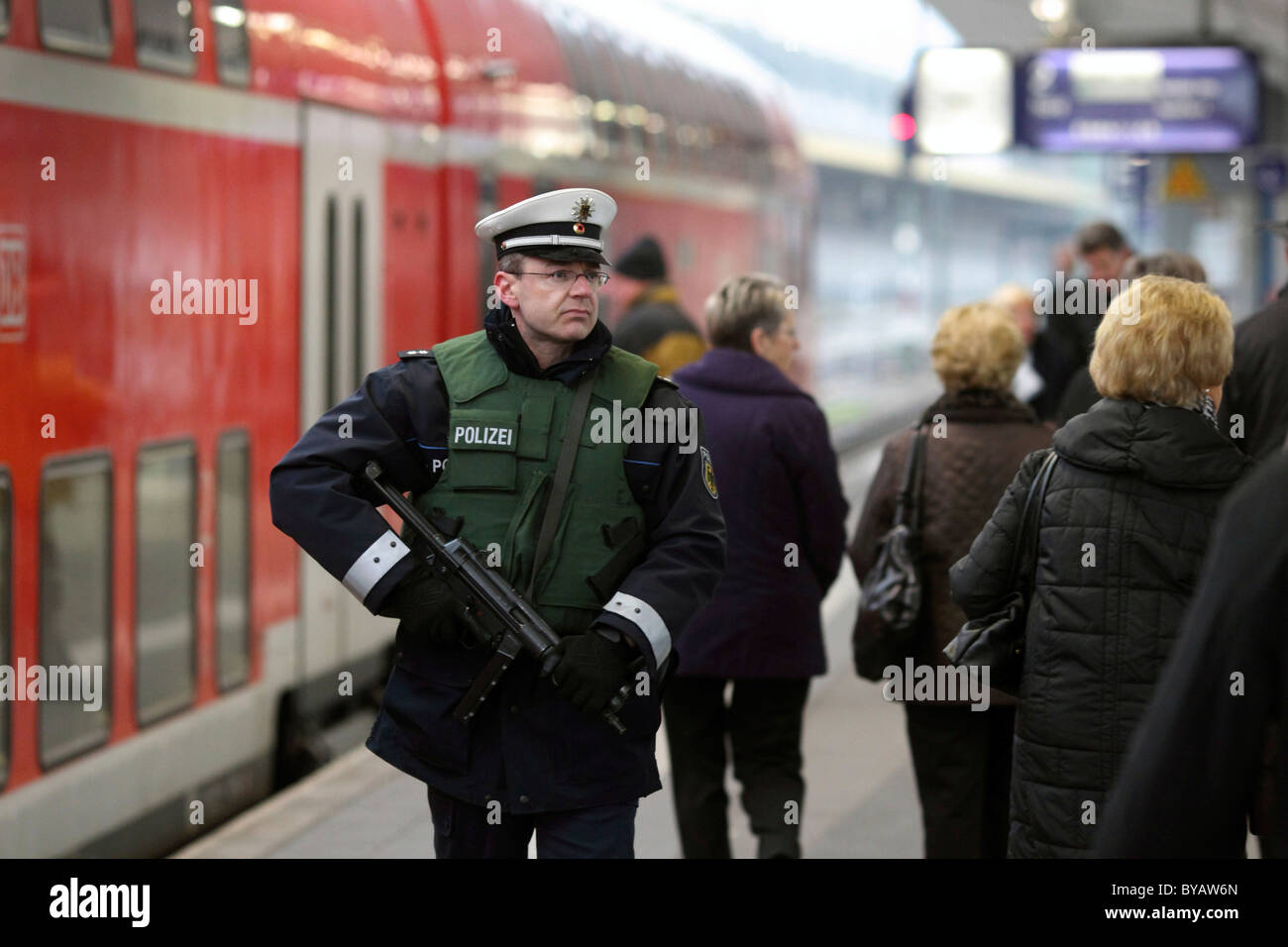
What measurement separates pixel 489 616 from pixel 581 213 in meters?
0.85

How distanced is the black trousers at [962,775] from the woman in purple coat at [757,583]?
56cm

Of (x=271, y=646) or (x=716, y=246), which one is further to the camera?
(x=716, y=246)

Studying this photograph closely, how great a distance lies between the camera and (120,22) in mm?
6320

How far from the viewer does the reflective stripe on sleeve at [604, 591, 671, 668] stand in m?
3.79

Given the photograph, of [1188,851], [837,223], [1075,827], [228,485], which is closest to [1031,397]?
[228,485]

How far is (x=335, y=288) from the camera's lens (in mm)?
8438

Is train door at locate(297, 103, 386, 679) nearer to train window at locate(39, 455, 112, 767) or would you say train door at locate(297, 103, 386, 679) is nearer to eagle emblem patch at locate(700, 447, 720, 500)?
train window at locate(39, 455, 112, 767)

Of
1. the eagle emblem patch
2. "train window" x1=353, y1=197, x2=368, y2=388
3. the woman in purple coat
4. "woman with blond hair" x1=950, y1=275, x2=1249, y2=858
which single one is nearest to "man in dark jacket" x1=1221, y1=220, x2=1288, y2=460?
the woman in purple coat

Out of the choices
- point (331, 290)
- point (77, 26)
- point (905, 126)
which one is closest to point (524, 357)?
point (77, 26)

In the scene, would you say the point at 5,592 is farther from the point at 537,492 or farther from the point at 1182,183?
the point at 1182,183

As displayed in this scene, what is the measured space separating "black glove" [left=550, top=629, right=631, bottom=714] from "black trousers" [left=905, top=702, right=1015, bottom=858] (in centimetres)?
190

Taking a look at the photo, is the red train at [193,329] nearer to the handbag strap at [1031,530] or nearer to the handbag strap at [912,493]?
A: the handbag strap at [912,493]
